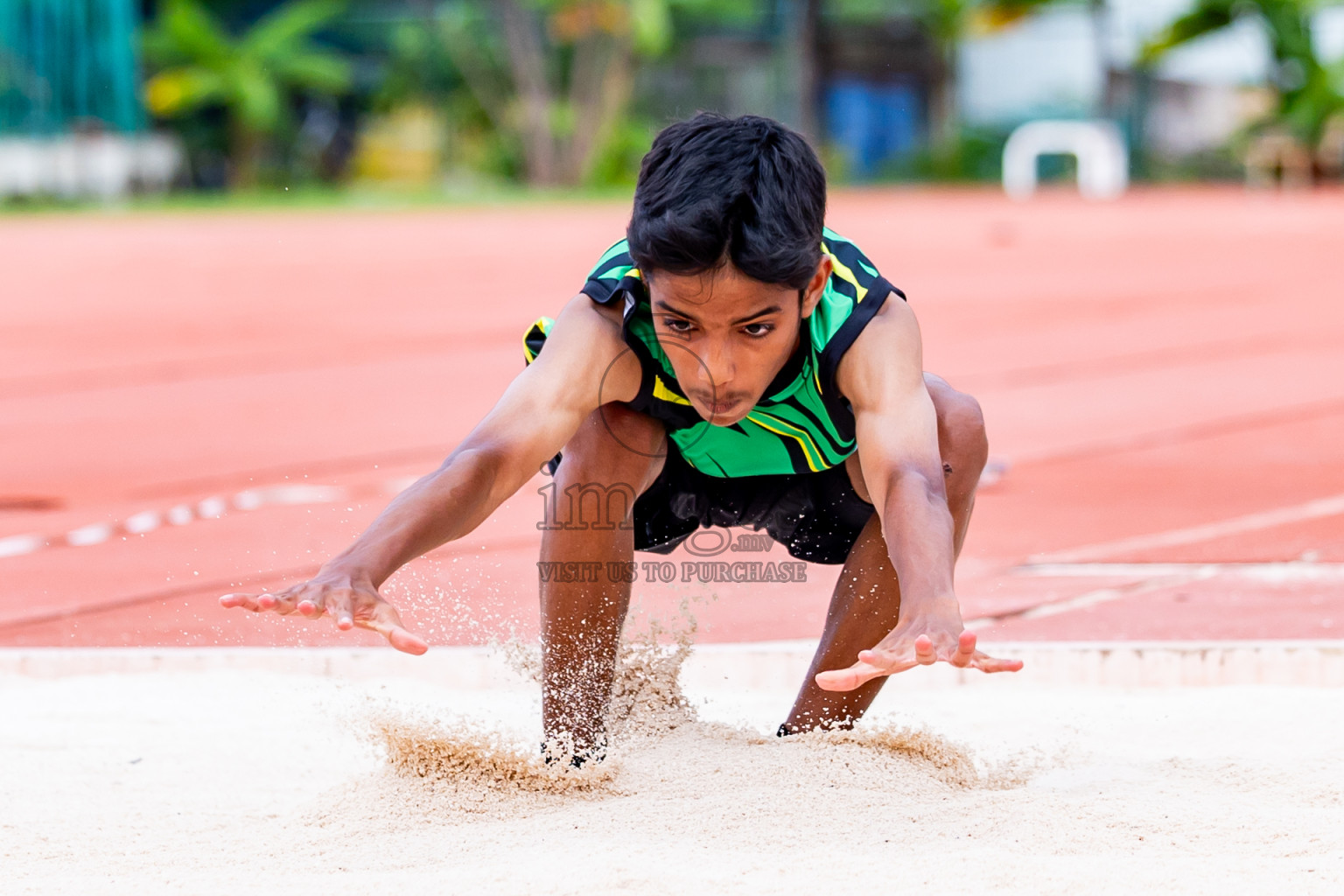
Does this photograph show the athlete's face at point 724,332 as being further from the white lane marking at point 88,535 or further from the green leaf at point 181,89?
the green leaf at point 181,89

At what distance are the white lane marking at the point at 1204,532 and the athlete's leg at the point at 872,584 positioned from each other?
170 centimetres

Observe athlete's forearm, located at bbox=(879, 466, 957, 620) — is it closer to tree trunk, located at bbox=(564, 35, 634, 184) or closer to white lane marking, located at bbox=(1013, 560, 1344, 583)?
white lane marking, located at bbox=(1013, 560, 1344, 583)

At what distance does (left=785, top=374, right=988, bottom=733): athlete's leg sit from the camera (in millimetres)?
2719

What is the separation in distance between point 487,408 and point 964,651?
5371 mm

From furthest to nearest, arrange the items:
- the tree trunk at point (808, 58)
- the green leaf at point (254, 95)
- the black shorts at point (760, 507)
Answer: the tree trunk at point (808, 58) < the green leaf at point (254, 95) < the black shorts at point (760, 507)

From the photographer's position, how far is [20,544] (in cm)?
477

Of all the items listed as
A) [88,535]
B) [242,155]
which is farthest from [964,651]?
[242,155]

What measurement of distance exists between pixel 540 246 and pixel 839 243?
13.6 metres

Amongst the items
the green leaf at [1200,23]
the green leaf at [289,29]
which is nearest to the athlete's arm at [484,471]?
the green leaf at [289,29]

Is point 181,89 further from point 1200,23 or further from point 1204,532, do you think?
point 1204,532

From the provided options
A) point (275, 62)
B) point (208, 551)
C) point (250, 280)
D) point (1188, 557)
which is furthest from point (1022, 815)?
point (275, 62)

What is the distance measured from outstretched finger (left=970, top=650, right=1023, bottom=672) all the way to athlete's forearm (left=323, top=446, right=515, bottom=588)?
79 cm

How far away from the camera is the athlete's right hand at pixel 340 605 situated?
79.7 inches

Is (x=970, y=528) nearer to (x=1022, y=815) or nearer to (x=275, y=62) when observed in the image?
(x=1022, y=815)
